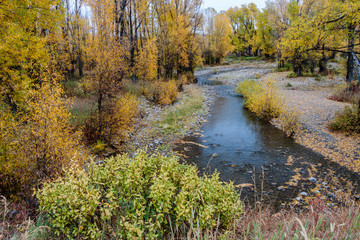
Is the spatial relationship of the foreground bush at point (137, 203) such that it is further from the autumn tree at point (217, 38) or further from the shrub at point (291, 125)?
the autumn tree at point (217, 38)

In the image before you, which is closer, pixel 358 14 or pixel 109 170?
pixel 109 170

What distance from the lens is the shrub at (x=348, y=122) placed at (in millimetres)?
9125

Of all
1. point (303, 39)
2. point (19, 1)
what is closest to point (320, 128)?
point (303, 39)

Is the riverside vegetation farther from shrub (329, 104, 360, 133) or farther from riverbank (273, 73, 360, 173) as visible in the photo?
riverbank (273, 73, 360, 173)

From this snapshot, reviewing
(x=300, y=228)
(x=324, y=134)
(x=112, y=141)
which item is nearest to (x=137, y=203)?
(x=300, y=228)

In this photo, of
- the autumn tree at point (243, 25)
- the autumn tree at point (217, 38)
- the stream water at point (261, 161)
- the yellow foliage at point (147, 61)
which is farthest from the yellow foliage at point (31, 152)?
the autumn tree at point (243, 25)

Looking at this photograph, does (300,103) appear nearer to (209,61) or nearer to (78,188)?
(78,188)

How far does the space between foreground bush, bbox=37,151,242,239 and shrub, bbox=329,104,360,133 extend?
960 centimetres

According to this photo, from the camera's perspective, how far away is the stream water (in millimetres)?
5930

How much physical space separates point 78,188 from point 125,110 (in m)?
6.69

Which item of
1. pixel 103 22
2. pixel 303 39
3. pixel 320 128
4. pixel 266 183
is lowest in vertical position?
pixel 266 183

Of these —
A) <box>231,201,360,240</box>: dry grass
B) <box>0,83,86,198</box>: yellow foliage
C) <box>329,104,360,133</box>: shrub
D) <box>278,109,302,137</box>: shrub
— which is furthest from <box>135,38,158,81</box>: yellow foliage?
<box>231,201,360,240</box>: dry grass

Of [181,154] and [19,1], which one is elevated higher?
[19,1]

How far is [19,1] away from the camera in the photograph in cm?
704
